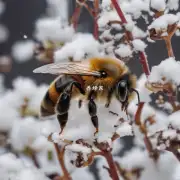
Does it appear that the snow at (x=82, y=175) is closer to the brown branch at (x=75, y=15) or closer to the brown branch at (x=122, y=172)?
the brown branch at (x=122, y=172)

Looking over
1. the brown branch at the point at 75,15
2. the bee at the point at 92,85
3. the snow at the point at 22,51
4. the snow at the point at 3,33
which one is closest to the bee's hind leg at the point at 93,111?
the bee at the point at 92,85

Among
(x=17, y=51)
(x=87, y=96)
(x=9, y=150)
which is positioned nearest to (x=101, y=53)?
(x=87, y=96)

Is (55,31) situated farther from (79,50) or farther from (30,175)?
(30,175)

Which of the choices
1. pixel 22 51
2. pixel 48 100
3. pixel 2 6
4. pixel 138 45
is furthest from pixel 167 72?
pixel 2 6

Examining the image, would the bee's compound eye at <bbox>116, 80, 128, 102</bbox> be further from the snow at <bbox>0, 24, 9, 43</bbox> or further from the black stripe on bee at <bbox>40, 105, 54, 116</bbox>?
the snow at <bbox>0, 24, 9, 43</bbox>

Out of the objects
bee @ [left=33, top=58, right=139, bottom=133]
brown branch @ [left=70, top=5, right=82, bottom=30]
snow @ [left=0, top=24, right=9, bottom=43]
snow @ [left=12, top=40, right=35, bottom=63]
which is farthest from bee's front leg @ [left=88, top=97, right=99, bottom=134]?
snow @ [left=0, top=24, right=9, bottom=43]
